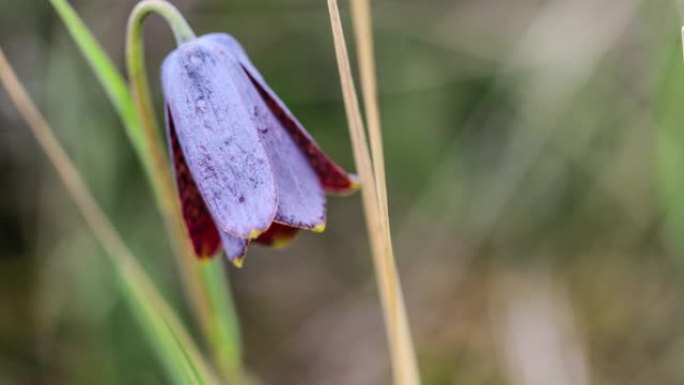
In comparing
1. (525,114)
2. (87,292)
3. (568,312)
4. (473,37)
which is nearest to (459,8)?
(473,37)

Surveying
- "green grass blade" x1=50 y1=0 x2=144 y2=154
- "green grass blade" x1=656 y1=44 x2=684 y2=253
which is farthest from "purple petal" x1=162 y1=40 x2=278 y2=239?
"green grass blade" x1=656 y1=44 x2=684 y2=253

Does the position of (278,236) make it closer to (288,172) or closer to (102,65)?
(288,172)

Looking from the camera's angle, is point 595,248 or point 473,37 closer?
point 595,248

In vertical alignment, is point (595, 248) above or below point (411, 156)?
below

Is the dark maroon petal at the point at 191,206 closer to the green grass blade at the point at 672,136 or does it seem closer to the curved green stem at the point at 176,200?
the curved green stem at the point at 176,200

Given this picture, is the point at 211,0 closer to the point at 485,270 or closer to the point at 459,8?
the point at 459,8

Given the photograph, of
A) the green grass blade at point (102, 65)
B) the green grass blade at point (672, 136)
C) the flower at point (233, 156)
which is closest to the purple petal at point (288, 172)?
the flower at point (233, 156)

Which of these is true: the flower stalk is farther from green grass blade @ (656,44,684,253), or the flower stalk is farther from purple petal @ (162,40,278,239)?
green grass blade @ (656,44,684,253)
